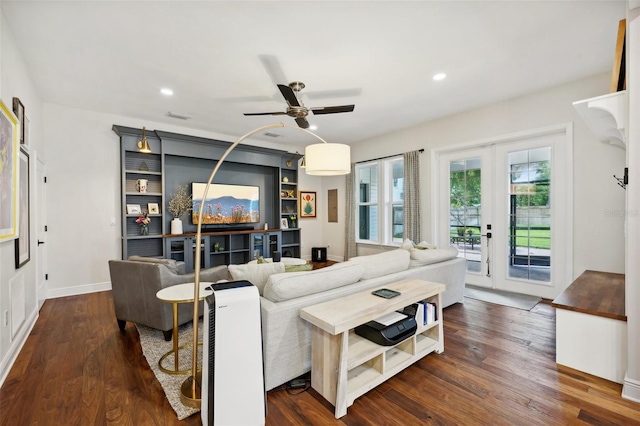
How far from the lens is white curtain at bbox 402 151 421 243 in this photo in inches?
208

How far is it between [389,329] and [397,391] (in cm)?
41

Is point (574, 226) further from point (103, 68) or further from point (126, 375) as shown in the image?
point (103, 68)

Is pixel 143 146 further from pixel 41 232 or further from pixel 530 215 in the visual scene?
pixel 530 215

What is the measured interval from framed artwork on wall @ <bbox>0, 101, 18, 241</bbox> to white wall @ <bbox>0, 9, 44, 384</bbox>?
14cm

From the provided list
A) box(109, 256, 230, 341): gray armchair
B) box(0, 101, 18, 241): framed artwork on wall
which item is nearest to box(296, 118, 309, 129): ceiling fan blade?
box(109, 256, 230, 341): gray armchair

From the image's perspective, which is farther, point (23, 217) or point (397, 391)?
point (23, 217)

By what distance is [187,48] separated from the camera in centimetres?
277

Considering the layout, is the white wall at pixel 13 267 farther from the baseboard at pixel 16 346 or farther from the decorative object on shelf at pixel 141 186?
the decorative object on shelf at pixel 141 186

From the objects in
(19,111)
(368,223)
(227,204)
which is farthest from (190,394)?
(368,223)

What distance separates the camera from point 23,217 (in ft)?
9.57

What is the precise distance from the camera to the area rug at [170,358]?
1846mm

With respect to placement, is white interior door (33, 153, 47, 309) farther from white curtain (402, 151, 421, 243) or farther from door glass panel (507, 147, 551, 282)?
door glass panel (507, 147, 551, 282)

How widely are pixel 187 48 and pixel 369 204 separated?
4588 mm

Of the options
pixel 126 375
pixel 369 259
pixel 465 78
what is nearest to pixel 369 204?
pixel 465 78
